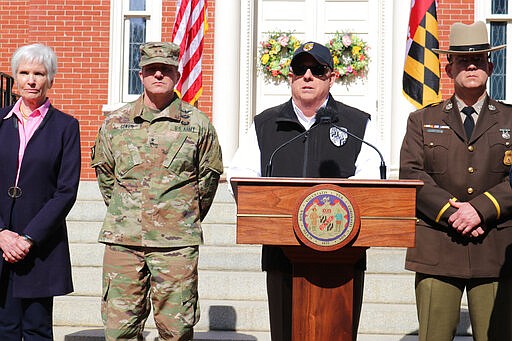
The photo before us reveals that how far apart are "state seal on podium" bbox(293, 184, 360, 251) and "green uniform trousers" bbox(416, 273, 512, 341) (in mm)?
1138

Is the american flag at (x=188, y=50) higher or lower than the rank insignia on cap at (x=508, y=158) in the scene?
higher

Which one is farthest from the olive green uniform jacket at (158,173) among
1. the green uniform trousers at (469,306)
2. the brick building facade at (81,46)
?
the brick building facade at (81,46)

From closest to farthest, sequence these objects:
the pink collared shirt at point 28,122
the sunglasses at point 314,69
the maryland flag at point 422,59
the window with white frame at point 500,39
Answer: the sunglasses at point 314,69 < the pink collared shirt at point 28,122 < the maryland flag at point 422,59 < the window with white frame at point 500,39

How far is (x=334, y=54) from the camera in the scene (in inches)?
385

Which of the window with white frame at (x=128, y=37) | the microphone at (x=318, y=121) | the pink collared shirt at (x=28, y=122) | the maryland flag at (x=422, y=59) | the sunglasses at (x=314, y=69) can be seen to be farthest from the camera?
the window with white frame at (x=128, y=37)

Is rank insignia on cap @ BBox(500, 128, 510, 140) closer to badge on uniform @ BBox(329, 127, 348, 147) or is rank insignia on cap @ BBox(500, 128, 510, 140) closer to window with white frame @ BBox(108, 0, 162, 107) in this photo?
badge on uniform @ BBox(329, 127, 348, 147)

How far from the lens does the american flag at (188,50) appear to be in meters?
8.29

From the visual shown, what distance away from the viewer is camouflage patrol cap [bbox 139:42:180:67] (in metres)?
4.20

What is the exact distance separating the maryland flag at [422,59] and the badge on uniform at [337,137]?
375cm

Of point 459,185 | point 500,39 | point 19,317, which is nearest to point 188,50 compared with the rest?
point 500,39

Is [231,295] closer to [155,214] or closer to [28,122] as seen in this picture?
[155,214]

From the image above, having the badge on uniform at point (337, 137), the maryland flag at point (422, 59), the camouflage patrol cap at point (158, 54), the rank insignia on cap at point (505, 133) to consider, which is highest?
the maryland flag at point (422, 59)

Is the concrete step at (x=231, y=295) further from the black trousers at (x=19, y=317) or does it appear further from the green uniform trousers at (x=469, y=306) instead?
the green uniform trousers at (x=469, y=306)

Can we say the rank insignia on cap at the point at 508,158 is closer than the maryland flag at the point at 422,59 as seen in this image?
Yes
